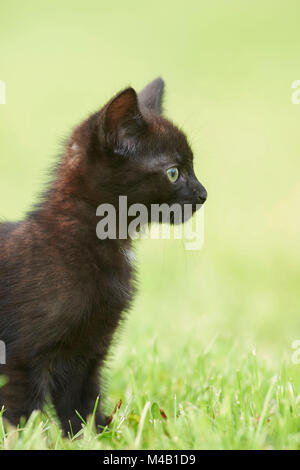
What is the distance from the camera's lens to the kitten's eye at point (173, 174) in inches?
111

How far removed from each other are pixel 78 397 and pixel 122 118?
4.09ft

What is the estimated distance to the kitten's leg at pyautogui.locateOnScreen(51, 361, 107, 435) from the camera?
114 inches

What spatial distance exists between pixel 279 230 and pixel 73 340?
14.6ft

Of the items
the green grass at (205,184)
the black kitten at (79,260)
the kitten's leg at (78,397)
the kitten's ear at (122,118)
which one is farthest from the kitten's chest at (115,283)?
the kitten's ear at (122,118)

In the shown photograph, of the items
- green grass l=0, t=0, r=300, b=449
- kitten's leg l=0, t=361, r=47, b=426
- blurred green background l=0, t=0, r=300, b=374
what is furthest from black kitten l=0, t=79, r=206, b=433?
blurred green background l=0, t=0, r=300, b=374

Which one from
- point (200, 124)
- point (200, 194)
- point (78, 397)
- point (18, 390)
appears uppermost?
point (200, 124)

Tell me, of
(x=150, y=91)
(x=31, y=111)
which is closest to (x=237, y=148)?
(x=31, y=111)

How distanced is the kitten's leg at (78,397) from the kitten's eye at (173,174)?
2.89ft

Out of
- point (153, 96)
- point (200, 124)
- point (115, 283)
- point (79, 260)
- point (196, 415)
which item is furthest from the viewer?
point (200, 124)

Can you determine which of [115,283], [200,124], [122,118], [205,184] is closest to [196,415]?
[115,283]

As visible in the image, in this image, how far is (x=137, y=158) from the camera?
2.76m

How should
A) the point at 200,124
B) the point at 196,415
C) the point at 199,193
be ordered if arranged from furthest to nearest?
1. the point at 200,124
2. the point at 199,193
3. the point at 196,415

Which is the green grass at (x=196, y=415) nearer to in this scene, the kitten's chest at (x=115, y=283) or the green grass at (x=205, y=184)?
the green grass at (x=205, y=184)

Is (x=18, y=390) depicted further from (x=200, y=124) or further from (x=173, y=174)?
(x=200, y=124)
